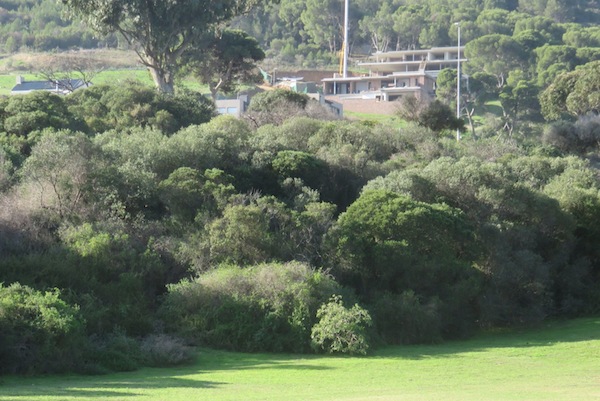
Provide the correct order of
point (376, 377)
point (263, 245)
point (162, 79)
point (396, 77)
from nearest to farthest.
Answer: point (376, 377), point (263, 245), point (162, 79), point (396, 77)

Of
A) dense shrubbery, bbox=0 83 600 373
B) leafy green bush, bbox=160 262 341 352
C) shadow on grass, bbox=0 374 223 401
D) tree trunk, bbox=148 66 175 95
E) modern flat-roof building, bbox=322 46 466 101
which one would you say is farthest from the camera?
modern flat-roof building, bbox=322 46 466 101

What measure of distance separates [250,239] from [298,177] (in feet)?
26.7

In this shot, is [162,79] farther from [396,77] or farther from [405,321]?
[396,77]

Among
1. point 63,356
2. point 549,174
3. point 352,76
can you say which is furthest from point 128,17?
point 352,76

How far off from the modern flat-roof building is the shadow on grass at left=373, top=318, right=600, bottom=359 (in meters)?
44.8

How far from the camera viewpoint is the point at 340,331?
1271 inches

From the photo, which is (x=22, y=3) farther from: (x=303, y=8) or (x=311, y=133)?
(x=311, y=133)

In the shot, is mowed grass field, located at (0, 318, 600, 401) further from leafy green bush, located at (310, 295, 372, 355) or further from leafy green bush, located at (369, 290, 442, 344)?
leafy green bush, located at (369, 290, 442, 344)

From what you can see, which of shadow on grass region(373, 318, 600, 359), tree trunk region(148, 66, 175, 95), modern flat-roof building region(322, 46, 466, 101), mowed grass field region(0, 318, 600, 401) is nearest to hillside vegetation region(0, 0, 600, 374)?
shadow on grass region(373, 318, 600, 359)

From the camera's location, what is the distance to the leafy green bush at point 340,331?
3216 centimetres

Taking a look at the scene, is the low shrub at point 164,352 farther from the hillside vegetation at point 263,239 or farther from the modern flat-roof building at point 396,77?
the modern flat-roof building at point 396,77

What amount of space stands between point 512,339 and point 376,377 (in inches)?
418

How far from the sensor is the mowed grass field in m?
22.9

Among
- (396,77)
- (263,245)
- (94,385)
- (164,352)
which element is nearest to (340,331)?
(164,352)
